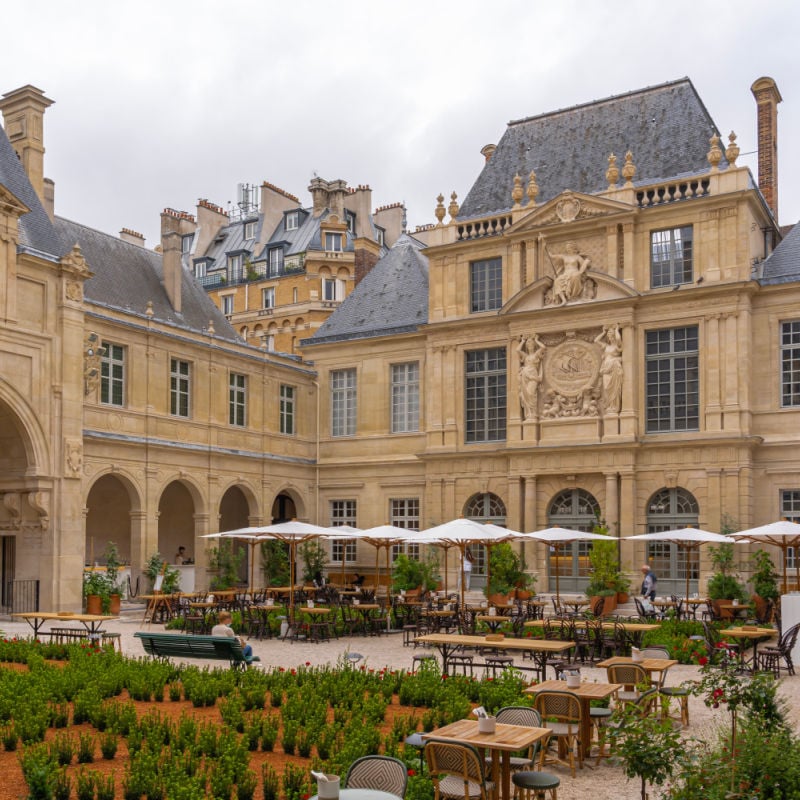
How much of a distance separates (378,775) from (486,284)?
22783mm

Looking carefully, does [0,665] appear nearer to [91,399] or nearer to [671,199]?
[91,399]

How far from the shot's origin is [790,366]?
2450 centimetres

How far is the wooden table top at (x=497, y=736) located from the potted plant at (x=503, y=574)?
1519cm

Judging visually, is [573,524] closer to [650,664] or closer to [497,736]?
[650,664]

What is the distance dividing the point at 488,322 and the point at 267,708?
60.7 feet

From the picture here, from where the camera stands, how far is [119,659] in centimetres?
1271

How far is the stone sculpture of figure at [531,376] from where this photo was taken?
88.4ft

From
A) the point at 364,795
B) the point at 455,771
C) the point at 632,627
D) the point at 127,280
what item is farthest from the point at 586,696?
the point at 127,280

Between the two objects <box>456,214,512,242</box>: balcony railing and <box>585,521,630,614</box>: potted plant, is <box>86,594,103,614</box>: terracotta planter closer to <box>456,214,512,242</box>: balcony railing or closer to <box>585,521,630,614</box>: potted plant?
<box>585,521,630,614</box>: potted plant

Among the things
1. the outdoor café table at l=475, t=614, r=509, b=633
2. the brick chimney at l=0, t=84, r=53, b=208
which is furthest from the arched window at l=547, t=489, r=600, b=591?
the brick chimney at l=0, t=84, r=53, b=208

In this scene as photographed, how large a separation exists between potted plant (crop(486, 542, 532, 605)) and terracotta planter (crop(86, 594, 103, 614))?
27.9 ft

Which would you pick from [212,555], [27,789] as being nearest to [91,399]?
[212,555]

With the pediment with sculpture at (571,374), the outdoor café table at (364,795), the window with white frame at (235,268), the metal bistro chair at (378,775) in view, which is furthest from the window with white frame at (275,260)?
the outdoor café table at (364,795)

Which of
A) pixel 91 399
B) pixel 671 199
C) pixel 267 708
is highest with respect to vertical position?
pixel 671 199
